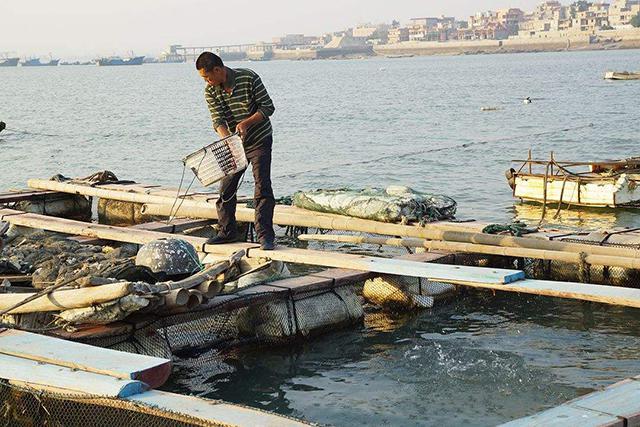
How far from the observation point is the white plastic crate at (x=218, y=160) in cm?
1001

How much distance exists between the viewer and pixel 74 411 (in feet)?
22.4

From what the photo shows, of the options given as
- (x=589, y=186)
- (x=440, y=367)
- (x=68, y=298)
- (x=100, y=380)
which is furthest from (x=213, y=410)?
(x=589, y=186)

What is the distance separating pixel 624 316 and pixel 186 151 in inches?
1098

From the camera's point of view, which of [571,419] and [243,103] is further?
[243,103]

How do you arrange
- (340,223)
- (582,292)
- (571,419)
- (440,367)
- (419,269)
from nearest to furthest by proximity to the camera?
(571,419), (582,292), (440,367), (419,269), (340,223)

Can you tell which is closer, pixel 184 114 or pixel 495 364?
pixel 495 364

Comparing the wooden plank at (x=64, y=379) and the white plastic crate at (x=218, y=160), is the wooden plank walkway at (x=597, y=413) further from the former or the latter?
the white plastic crate at (x=218, y=160)

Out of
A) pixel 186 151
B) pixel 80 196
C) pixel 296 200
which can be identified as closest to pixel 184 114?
pixel 186 151

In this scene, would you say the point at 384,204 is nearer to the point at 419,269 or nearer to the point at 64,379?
the point at 419,269

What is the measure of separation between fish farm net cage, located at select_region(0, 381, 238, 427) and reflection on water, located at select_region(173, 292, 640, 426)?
1.80m

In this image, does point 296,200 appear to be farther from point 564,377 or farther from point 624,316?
point 564,377

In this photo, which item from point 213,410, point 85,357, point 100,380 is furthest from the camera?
point 85,357

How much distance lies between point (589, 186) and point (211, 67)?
10.9 m

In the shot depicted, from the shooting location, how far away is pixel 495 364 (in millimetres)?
9305
